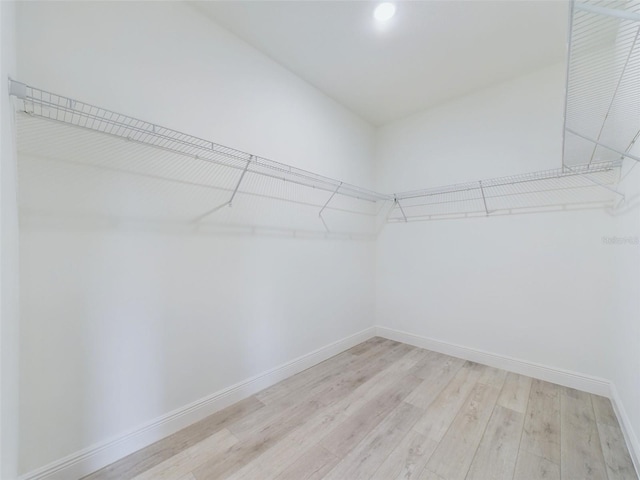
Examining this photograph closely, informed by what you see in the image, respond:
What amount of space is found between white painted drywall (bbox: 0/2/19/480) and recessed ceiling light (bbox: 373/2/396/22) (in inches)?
67.8

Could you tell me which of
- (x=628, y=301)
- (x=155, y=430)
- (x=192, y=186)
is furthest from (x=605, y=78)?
(x=155, y=430)

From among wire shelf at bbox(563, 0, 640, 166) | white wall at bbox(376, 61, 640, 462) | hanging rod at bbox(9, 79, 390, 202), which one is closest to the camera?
wire shelf at bbox(563, 0, 640, 166)

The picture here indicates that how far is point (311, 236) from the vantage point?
7.61ft

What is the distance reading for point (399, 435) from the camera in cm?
146

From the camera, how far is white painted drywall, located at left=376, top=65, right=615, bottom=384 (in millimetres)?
1902

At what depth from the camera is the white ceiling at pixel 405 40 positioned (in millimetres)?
1604

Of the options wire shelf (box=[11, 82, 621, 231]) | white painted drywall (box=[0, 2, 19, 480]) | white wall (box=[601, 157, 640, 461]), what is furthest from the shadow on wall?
white wall (box=[601, 157, 640, 461])

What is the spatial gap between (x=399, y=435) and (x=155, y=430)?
1348 mm

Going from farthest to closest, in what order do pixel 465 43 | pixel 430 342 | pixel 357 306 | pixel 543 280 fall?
1. pixel 357 306
2. pixel 430 342
3. pixel 543 280
4. pixel 465 43

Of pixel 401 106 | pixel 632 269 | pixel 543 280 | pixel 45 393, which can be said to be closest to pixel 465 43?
pixel 401 106

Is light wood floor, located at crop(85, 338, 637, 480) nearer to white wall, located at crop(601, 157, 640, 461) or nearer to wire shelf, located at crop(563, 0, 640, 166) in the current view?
white wall, located at crop(601, 157, 640, 461)

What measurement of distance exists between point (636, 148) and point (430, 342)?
2.06 m

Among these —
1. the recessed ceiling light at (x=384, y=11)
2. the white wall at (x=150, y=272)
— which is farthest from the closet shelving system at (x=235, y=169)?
the recessed ceiling light at (x=384, y=11)

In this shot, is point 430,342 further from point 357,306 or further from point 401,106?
point 401,106
